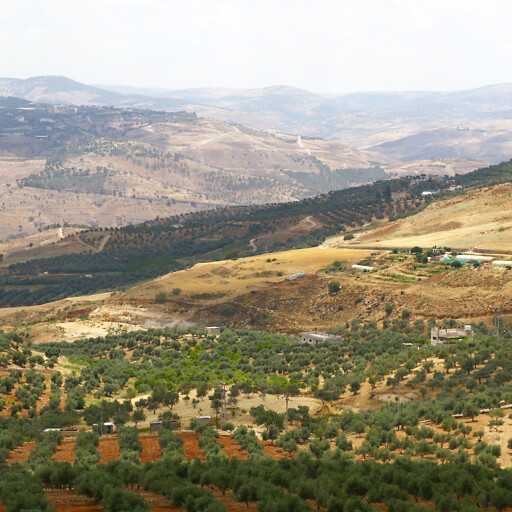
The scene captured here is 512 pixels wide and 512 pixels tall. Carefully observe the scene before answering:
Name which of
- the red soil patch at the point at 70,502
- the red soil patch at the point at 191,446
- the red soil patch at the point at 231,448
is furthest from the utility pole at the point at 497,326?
the red soil patch at the point at 70,502

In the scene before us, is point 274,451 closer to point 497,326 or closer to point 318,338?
point 318,338

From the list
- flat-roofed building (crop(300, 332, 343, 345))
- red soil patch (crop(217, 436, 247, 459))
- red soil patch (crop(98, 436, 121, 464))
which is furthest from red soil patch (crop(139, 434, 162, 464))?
flat-roofed building (crop(300, 332, 343, 345))

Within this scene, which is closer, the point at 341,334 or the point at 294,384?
the point at 294,384

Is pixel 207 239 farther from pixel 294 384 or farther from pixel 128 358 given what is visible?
pixel 294 384

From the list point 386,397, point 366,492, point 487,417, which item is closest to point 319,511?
point 366,492

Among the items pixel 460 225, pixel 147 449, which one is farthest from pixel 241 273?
pixel 147 449
